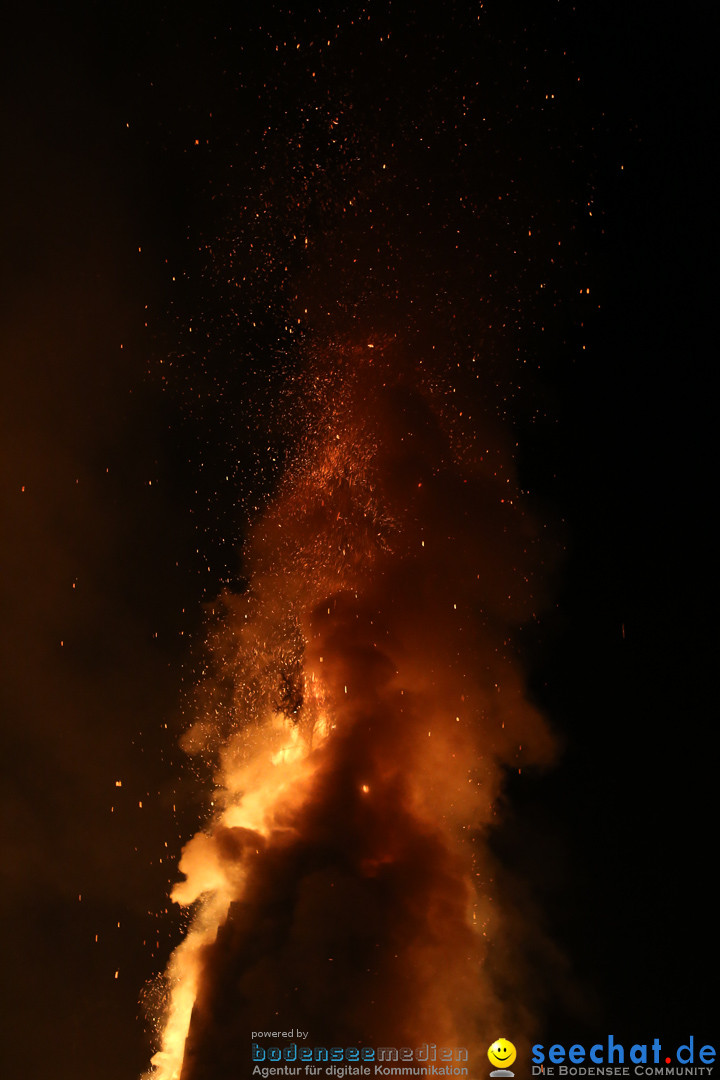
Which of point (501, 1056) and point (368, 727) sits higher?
point (368, 727)

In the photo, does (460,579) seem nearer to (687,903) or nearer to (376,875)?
(376,875)

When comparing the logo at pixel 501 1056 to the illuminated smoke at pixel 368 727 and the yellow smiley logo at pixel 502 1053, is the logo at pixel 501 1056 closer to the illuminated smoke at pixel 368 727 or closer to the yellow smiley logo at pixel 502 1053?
the yellow smiley logo at pixel 502 1053

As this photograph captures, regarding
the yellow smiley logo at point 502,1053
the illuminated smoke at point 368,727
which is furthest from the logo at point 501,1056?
the illuminated smoke at point 368,727

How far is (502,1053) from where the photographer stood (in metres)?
6.70

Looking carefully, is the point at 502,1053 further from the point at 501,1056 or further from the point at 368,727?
the point at 368,727

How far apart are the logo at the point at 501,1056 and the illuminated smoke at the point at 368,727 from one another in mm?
106

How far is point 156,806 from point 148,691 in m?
1.05

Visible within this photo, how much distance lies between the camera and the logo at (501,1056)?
6.62 m

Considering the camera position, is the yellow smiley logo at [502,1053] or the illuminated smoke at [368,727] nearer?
the illuminated smoke at [368,727]

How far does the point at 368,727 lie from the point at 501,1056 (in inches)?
113

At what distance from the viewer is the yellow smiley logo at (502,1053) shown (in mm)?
6633

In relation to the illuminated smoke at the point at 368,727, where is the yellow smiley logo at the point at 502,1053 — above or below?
below

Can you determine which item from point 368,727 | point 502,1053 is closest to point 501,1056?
point 502,1053

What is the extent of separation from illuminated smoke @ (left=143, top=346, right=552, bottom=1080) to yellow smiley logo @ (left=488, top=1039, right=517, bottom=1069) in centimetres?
10
